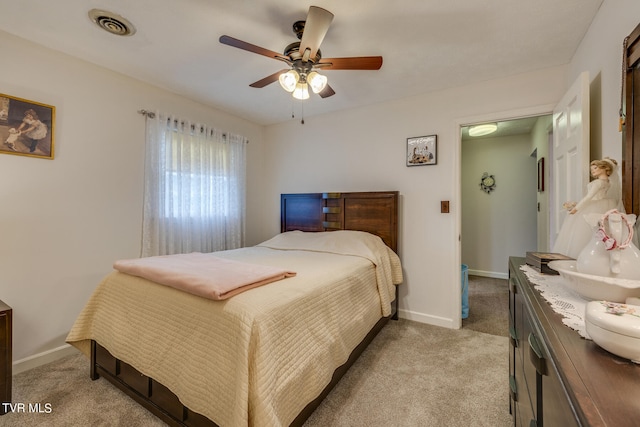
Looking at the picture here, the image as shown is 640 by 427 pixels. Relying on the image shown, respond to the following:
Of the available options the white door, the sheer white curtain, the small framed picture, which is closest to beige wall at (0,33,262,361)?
the sheer white curtain

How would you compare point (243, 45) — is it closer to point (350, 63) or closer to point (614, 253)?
point (350, 63)

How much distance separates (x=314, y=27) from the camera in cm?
148

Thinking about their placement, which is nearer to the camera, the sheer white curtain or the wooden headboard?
the sheer white curtain

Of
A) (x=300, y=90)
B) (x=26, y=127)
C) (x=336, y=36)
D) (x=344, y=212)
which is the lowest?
(x=344, y=212)

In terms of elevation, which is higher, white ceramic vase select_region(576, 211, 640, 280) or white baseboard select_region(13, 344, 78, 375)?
white ceramic vase select_region(576, 211, 640, 280)

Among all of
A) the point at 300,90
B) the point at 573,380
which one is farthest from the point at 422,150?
the point at 573,380

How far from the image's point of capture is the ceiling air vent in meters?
1.71

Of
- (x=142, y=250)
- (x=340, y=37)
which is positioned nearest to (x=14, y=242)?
(x=142, y=250)

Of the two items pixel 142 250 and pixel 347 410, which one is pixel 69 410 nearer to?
pixel 142 250

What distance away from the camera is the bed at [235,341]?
1145mm

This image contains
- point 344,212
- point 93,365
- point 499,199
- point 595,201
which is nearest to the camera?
point 595,201

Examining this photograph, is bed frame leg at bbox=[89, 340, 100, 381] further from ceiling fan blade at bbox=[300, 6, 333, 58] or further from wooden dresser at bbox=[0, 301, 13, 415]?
ceiling fan blade at bbox=[300, 6, 333, 58]

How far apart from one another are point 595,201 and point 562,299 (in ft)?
2.32

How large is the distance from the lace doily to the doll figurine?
28 centimetres
